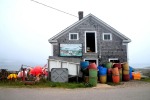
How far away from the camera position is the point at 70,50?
25.8 m

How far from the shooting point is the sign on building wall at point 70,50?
25.7 metres

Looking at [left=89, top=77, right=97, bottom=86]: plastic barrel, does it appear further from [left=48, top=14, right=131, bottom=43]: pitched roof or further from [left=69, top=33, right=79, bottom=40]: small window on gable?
[left=48, top=14, right=131, bottom=43]: pitched roof

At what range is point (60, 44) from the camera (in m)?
25.9

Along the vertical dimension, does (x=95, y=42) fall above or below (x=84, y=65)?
above

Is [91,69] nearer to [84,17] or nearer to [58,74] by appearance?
[58,74]

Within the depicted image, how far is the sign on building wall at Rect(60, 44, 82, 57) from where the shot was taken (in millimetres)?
25734

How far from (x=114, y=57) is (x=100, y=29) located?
10.9 ft

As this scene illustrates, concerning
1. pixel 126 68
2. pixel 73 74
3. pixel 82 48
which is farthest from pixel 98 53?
pixel 73 74

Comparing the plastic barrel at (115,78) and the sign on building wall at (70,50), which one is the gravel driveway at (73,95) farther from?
the sign on building wall at (70,50)

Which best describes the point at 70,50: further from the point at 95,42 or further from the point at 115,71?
the point at 115,71

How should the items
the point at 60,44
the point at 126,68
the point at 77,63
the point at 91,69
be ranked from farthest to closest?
1. the point at 60,44
2. the point at 126,68
3. the point at 77,63
4. the point at 91,69

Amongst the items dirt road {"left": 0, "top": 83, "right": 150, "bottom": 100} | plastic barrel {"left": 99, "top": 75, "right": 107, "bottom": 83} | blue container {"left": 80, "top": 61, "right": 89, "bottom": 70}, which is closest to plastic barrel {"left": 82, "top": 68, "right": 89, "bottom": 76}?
blue container {"left": 80, "top": 61, "right": 89, "bottom": 70}

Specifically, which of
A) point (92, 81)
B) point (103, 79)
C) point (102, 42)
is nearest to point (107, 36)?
point (102, 42)

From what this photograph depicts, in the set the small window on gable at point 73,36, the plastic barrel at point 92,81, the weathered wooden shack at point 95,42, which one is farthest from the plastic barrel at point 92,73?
the small window on gable at point 73,36
